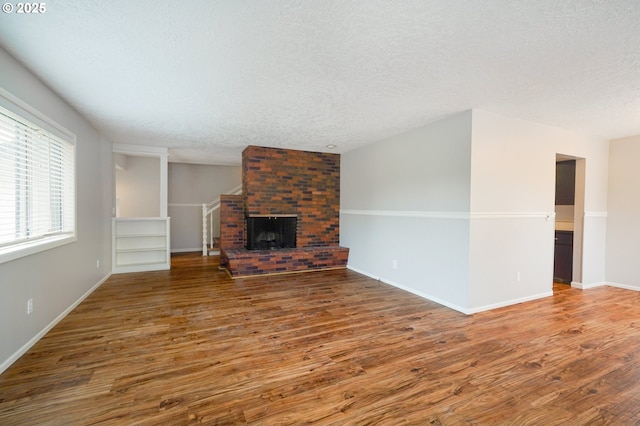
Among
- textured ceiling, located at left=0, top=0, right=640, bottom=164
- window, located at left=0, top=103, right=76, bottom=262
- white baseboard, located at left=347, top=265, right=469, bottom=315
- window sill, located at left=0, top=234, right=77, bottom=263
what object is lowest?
white baseboard, located at left=347, top=265, right=469, bottom=315

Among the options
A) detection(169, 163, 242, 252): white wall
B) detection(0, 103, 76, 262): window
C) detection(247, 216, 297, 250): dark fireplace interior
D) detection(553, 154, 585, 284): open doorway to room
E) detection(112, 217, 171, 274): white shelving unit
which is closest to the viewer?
detection(0, 103, 76, 262): window

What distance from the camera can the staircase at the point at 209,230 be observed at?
7.27m

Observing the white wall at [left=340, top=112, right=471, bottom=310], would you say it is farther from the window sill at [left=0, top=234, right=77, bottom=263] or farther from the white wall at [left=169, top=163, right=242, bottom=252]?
the white wall at [left=169, top=163, right=242, bottom=252]

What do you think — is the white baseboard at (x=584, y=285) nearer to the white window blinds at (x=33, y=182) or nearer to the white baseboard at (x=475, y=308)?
the white baseboard at (x=475, y=308)

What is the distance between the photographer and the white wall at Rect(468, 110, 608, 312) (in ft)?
10.8

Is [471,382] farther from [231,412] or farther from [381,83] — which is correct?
[381,83]

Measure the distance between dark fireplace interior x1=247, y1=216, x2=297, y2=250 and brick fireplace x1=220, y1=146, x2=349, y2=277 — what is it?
0.07m

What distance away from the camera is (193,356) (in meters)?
2.28

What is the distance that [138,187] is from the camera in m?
7.07

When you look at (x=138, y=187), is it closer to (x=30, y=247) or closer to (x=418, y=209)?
(x=30, y=247)

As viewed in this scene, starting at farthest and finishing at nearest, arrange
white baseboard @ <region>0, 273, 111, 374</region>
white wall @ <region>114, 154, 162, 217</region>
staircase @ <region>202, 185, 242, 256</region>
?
staircase @ <region>202, 185, 242, 256</region> < white wall @ <region>114, 154, 162, 217</region> < white baseboard @ <region>0, 273, 111, 374</region>

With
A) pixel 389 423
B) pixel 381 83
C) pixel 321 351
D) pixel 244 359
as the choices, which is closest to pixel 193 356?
pixel 244 359

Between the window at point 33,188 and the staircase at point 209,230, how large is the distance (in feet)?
12.9

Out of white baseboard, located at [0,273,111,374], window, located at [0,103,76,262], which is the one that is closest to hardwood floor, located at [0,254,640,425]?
white baseboard, located at [0,273,111,374]
